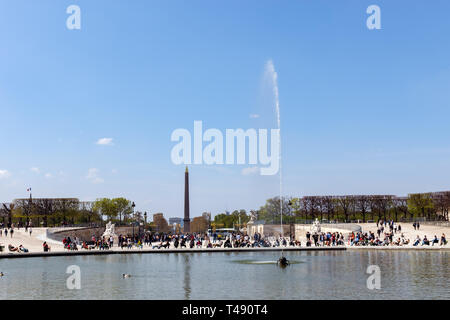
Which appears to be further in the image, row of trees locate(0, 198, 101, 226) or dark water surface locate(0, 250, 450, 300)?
row of trees locate(0, 198, 101, 226)

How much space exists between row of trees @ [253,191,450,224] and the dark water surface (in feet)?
200

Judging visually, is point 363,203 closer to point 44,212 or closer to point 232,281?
point 44,212

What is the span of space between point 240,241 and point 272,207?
66.5 metres

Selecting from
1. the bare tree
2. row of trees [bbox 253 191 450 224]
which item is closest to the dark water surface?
row of trees [bbox 253 191 450 224]

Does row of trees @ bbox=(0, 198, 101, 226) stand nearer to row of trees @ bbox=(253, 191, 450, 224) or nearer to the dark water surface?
row of trees @ bbox=(253, 191, 450, 224)

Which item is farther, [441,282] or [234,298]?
[441,282]

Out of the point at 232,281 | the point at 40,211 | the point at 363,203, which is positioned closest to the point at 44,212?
the point at 40,211

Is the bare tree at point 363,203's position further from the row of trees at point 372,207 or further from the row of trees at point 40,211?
the row of trees at point 40,211

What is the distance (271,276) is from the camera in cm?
2170

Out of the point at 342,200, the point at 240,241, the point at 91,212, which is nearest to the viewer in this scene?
the point at 240,241

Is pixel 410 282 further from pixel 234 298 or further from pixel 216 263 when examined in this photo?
pixel 216 263

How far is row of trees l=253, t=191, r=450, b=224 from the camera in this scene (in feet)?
281

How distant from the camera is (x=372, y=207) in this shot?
89.8 metres
